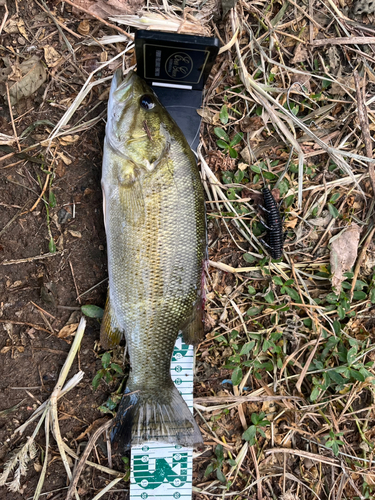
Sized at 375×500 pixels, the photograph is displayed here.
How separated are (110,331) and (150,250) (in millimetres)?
731

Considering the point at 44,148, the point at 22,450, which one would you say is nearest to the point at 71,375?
the point at 22,450

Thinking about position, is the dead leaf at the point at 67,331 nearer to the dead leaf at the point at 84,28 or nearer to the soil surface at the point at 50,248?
the soil surface at the point at 50,248

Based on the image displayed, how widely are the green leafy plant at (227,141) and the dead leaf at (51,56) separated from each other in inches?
53.6

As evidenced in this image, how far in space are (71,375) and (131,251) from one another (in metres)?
1.19

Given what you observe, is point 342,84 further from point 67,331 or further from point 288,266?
point 67,331

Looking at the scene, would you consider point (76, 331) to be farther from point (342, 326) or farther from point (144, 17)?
point (144, 17)

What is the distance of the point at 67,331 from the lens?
2766 mm

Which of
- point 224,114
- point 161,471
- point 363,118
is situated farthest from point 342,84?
point 161,471

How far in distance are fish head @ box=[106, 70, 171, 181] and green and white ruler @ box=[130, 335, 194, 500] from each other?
1453mm

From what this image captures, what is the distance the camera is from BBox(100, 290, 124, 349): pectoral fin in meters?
2.59

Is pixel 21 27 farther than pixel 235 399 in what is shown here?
No

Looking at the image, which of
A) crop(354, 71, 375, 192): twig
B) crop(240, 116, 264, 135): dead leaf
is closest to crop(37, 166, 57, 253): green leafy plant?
crop(240, 116, 264, 135): dead leaf

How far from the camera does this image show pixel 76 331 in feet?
9.09

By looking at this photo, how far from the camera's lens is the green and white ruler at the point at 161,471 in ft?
8.87
